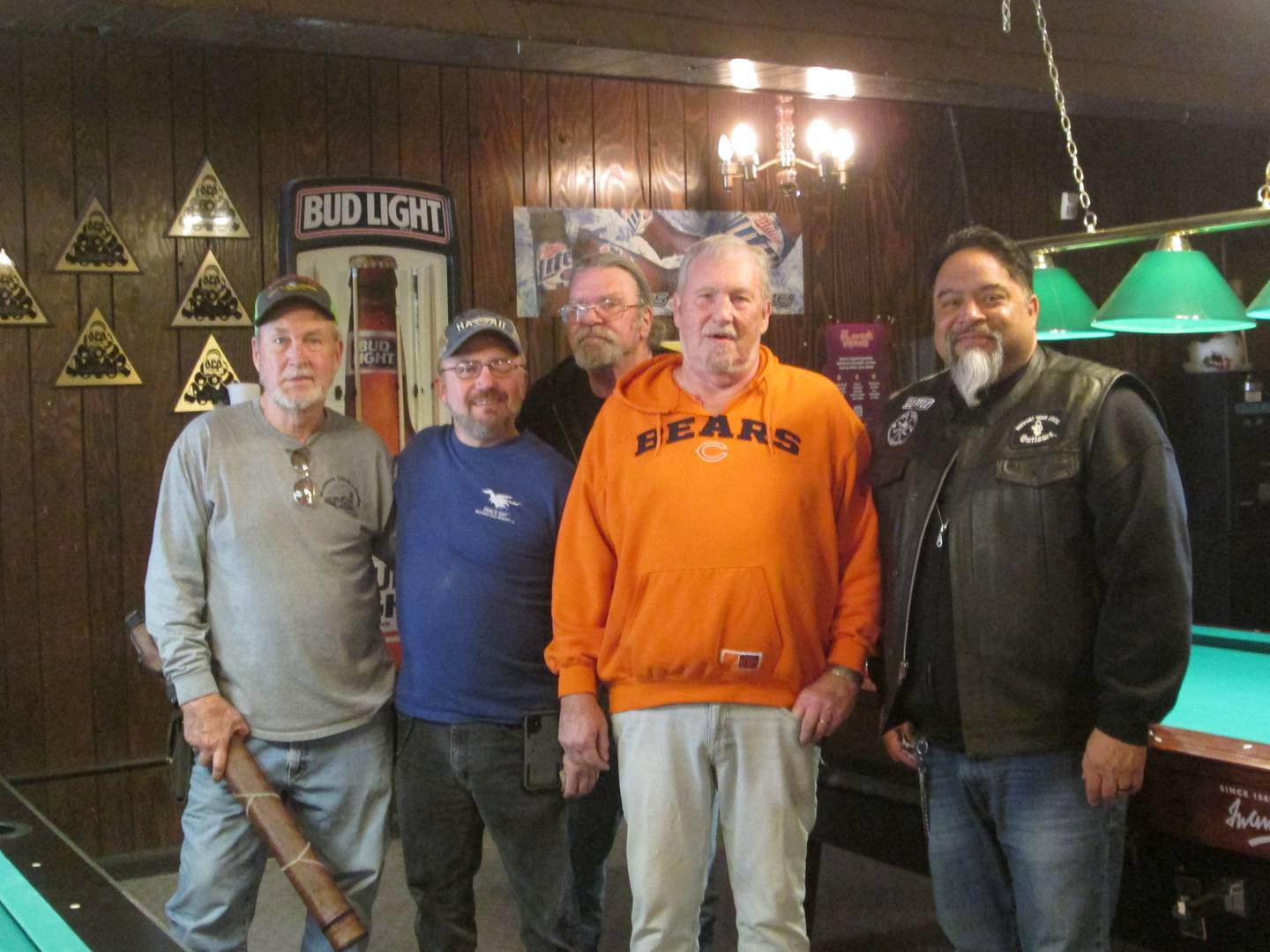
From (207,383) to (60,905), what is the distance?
3049 millimetres

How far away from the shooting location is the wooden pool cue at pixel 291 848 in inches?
88.2

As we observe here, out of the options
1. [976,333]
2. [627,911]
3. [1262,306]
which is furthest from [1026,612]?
[627,911]

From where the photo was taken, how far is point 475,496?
2.60m

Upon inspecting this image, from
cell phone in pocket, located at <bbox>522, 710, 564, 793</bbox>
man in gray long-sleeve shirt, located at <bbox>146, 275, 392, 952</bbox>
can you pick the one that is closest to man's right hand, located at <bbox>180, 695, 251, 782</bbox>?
man in gray long-sleeve shirt, located at <bbox>146, 275, 392, 952</bbox>

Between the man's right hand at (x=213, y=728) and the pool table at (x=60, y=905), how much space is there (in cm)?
38

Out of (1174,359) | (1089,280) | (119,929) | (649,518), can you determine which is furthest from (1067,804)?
(1174,359)

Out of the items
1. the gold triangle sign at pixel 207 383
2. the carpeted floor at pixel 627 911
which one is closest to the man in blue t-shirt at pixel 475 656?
the carpeted floor at pixel 627 911

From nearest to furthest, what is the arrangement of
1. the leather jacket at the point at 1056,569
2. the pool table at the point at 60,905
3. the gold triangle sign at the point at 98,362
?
1. the pool table at the point at 60,905
2. the leather jacket at the point at 1056,569
3. the gold triangle sign at the point at 98,362

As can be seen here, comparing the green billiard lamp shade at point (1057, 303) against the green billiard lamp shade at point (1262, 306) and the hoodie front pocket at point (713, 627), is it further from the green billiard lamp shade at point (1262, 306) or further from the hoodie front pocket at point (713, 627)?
the hoodie front pocket at point (713, 627)

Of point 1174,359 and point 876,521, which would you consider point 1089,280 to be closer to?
point 1174,359

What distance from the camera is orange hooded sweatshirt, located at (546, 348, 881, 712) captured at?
2.28m

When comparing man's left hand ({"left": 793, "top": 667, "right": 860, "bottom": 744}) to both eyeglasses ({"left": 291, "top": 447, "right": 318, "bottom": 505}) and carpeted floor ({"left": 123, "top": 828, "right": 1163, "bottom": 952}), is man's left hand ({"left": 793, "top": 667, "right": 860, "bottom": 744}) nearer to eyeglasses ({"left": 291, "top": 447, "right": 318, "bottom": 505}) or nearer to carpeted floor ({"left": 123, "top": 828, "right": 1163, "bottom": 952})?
eyeglasses ({"left": 291, "top": 447, "right": 318, "bottom": 505})

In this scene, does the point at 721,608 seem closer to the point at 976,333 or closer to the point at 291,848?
the point at 976,333

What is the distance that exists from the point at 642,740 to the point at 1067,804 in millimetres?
724
